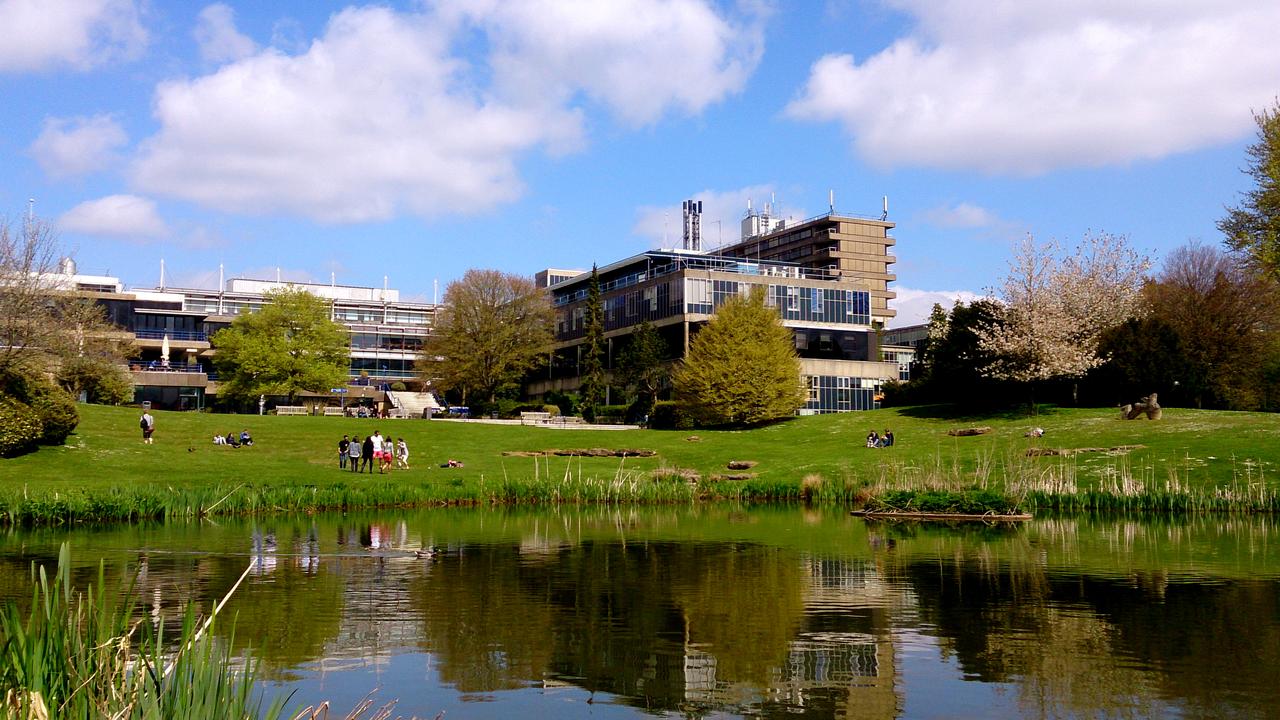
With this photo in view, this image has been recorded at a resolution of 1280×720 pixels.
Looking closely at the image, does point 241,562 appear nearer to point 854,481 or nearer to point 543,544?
point 543,544

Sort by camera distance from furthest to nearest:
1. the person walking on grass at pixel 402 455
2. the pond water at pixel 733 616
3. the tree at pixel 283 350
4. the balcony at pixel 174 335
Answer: the balcony at pixel 174 335
the tree at pixel 283 350
the person walking on grass at pixel 402 455
the pond water at pixel 733 616

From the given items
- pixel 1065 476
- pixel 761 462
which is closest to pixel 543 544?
pixel 1065 476

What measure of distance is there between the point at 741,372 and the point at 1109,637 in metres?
60.2

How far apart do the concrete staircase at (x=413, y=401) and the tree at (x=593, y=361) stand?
19.0 meters

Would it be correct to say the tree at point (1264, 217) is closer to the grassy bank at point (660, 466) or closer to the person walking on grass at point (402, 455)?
the grassy bank at point (660, 466)

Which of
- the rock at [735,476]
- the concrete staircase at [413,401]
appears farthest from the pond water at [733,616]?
the concrete staircase at [413,401]

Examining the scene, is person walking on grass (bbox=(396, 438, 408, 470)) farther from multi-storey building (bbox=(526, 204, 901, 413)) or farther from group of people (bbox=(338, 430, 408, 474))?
multi-storey building (bbox=(526, 204, 901, 413))

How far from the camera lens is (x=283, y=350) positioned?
317 feet

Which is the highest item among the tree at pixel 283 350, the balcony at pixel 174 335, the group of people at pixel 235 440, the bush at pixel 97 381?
the balcony at pixel 174 335

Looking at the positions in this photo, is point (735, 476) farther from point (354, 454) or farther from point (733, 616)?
point (733, 616)

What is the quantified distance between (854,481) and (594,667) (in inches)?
1296

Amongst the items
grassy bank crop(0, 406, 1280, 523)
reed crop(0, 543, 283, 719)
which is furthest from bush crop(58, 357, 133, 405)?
reed crop(0, 543, 283, 719)

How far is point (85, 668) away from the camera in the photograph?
6836 mm

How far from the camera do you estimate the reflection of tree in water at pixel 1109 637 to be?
12414 mm
